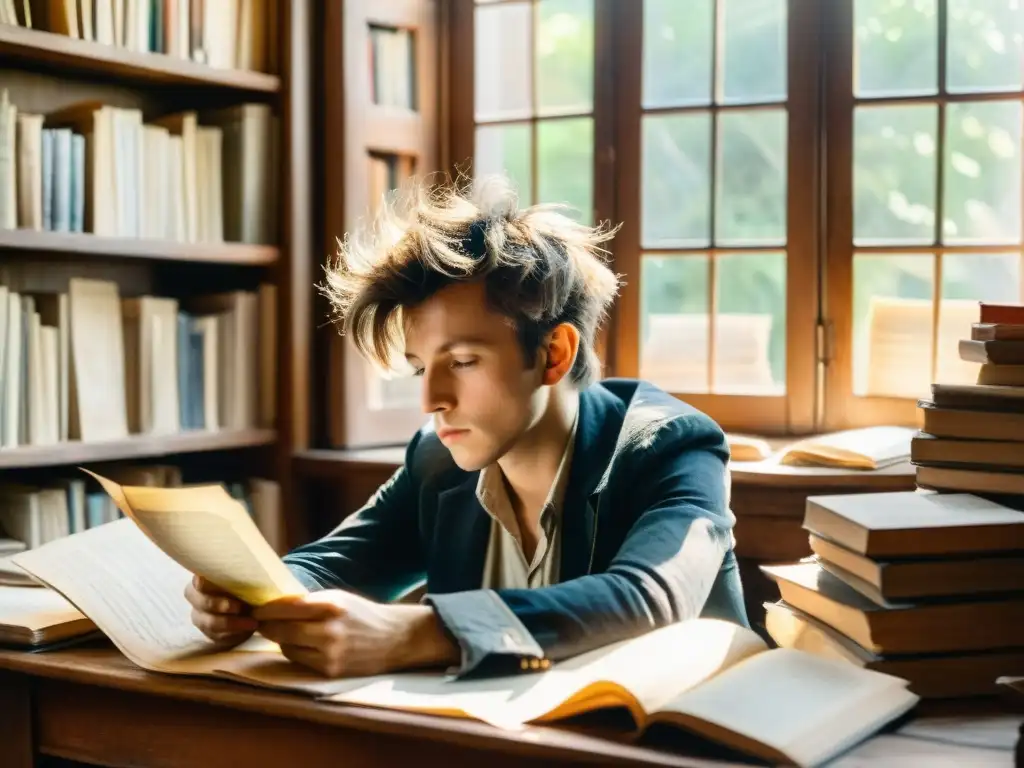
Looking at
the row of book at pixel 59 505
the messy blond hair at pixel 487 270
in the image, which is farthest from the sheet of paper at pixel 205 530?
the row of book at pixel 59 505

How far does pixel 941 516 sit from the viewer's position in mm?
1212

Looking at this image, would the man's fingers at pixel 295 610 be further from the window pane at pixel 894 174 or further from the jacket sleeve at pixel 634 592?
the window pane at pixel 894 174

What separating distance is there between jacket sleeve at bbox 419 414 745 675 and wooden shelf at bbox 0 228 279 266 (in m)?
1.25

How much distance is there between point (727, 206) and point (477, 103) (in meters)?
0.65

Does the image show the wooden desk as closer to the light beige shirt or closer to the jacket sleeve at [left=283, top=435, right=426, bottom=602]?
the jacket sleeve at [left=283, top=435, right=426, bottom=602]

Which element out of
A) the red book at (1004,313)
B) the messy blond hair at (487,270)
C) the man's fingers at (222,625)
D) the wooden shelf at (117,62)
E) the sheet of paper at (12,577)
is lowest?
the sheet of paper at (12,577)

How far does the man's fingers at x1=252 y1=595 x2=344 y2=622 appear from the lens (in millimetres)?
1167

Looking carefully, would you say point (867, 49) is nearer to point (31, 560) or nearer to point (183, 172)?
point (183, 172)

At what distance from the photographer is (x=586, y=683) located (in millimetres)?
1031

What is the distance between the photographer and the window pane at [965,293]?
237 centimetres

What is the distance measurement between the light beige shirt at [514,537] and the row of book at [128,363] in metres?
0.96

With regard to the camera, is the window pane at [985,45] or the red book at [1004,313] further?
the window pane at [985,45]

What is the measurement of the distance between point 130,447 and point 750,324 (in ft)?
4.21

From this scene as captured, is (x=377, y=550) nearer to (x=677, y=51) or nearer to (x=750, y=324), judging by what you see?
(x=750, y=324)
